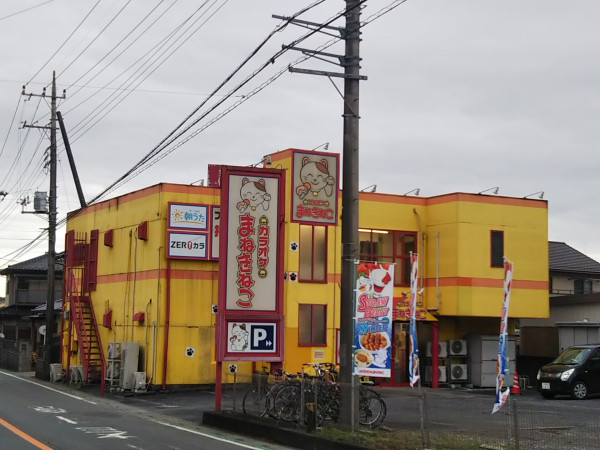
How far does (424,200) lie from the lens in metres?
32.6

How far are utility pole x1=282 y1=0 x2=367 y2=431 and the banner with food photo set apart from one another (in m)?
0.20

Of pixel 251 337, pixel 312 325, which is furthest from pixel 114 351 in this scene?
pixel 251 337

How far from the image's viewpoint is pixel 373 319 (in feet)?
50.2

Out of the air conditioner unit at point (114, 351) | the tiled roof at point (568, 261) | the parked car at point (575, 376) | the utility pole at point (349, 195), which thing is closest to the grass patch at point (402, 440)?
the utility pole at point (349, 195)

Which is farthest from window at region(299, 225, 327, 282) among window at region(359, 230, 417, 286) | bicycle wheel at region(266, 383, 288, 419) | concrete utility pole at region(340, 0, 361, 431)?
concrete utility pole at region(340, 0, 361, 431)

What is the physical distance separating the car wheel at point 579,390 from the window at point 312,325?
8.95 metres

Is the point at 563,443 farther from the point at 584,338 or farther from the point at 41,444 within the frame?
the point at 584,338

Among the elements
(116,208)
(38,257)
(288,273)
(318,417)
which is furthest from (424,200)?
(38,257)

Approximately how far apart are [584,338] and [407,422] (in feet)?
50.5

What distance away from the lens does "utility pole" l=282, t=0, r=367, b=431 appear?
15516mm

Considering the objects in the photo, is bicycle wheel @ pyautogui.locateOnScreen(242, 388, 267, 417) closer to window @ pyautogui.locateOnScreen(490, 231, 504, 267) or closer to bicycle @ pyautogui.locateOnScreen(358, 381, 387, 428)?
bicycle @ pyautogui.locateOnScreen(358, 381, 387, 428)

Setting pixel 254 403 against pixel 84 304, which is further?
pixel 84 304

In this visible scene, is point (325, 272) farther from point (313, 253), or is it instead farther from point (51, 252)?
point (51, 252)

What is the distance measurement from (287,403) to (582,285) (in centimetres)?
3156
